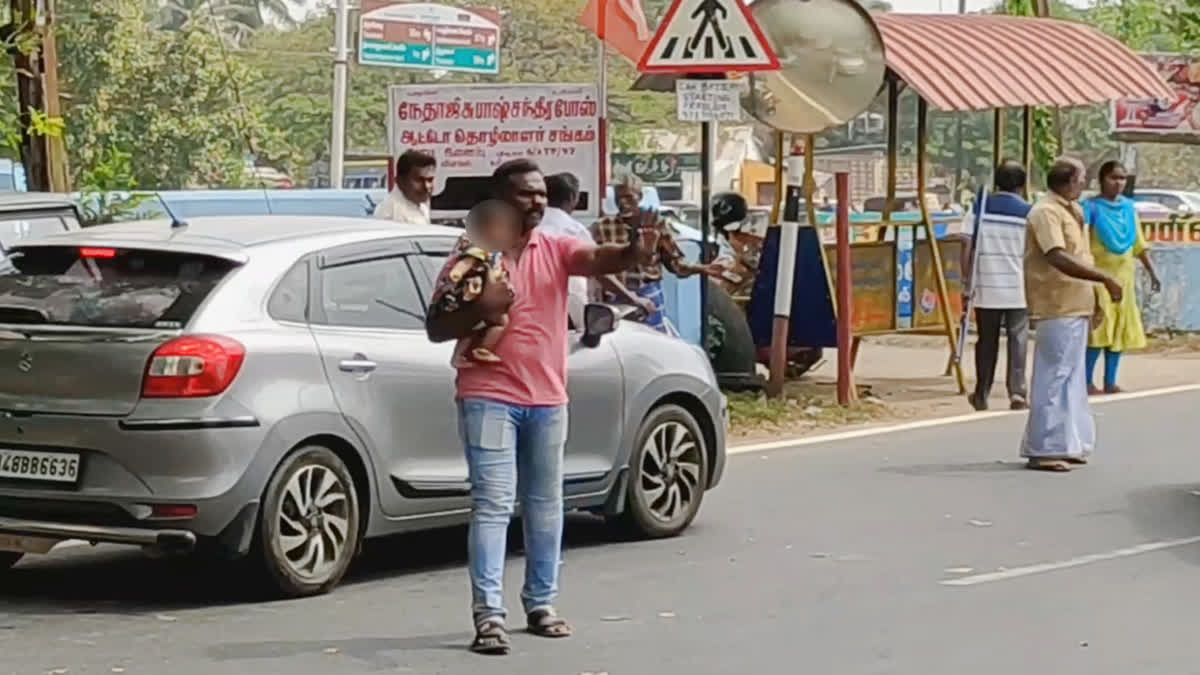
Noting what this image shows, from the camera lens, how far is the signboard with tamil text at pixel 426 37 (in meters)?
32.4

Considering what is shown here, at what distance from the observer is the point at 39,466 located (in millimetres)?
8195

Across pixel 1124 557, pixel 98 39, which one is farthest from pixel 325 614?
pixel 98 39

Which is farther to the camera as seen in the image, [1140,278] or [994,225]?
[1140,278]

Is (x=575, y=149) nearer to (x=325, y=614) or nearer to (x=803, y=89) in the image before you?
(x=803, y=89)

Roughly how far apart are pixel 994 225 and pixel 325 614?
8.79 metres

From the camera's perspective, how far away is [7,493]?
824 cm

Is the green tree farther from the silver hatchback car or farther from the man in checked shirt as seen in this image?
the silver hatchback car

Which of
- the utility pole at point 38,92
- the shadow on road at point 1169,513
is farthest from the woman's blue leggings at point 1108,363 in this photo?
the utility pole at point 38,92

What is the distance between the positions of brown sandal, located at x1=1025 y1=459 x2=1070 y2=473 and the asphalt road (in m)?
0.41

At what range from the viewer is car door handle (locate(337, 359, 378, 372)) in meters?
8.52

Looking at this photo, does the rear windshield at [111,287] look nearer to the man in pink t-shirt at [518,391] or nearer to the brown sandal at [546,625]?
the man in pink t-shirt at [518,391]

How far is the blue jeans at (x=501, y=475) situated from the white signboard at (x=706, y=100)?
6.51 m

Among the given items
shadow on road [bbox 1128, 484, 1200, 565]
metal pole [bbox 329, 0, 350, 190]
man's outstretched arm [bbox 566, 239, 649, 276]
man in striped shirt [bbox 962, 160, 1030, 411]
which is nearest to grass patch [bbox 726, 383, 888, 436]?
man in striped shirt [bbox 962, 160, 1030, 411]

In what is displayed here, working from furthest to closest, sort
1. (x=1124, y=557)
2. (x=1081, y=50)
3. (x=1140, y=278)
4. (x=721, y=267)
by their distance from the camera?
(x=1140, y=278) → (x=1081, y=50) → (x=721, y=267) → (x=1124, y=557)
